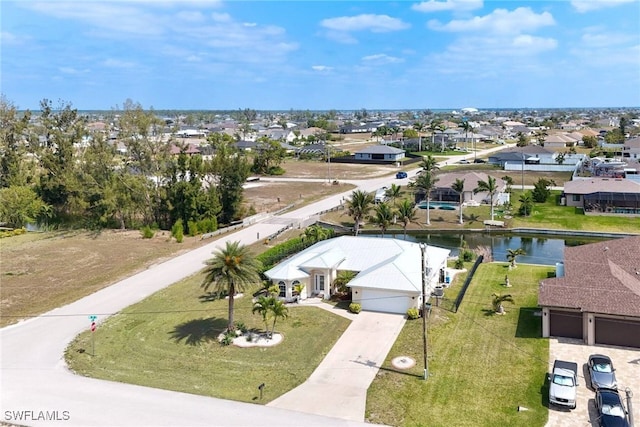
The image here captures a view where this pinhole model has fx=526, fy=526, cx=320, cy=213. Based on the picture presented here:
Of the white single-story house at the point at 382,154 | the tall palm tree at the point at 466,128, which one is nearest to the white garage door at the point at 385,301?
the white single-story house at the point at 382,154

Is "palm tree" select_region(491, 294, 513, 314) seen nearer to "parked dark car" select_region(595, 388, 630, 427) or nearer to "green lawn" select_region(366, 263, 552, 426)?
"green lawn" select_region(366, 263, 552, 426)

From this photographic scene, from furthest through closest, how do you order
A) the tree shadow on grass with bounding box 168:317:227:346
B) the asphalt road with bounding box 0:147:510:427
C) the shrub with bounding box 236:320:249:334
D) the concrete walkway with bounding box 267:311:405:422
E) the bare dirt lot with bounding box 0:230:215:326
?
the bare dirt lot with bounding box 0:230:215:326
the shrub with bounding box 236:320:249:334
the tree shadow on grass with bounding box 168:317:227:346
the concrete walkway with bounding box 267:311:405:422
the asphalt road with bounding box 0:147:510:427

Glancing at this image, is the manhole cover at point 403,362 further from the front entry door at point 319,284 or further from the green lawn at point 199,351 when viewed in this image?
the front entry door at point 319,284

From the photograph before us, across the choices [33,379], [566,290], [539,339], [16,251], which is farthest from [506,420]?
[16,251]

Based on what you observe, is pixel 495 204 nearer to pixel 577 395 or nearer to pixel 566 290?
pixel 566 290

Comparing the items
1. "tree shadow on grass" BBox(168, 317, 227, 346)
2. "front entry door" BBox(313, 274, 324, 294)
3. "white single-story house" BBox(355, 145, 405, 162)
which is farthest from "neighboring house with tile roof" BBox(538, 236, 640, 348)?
"white single-story house" BBox(355, 145, 405, 162)

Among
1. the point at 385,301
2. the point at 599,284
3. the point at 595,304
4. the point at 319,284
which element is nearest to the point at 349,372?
the point at 385,301
